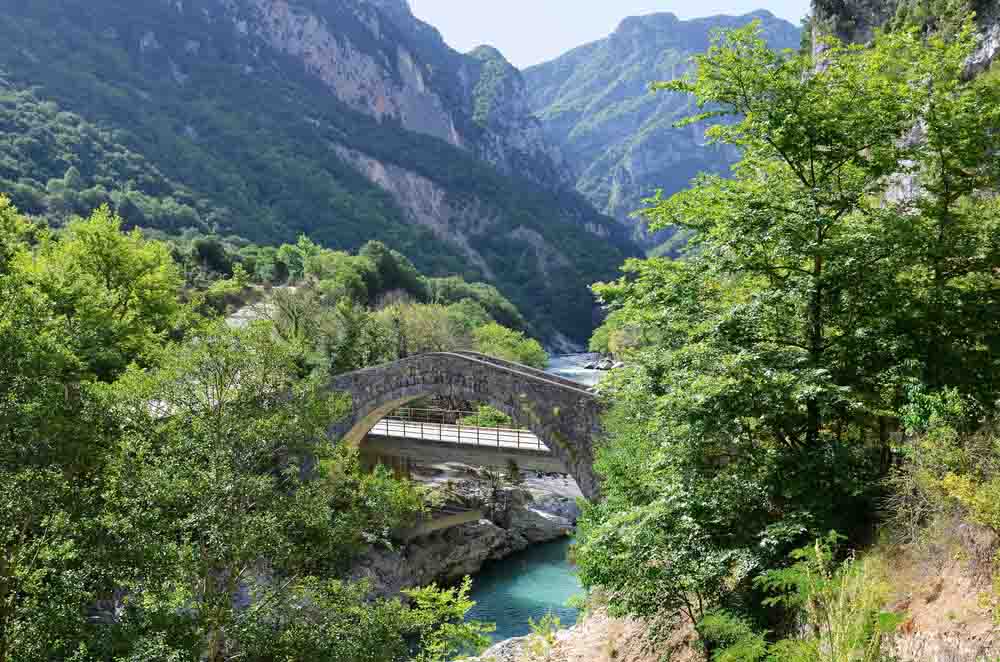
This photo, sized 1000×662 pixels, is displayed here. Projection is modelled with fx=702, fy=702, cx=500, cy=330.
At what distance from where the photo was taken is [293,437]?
35.9ft

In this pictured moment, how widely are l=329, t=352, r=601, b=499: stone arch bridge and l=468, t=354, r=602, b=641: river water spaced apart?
298 cm

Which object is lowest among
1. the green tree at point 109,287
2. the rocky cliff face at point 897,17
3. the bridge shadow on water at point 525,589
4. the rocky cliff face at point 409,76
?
the bridge shadow on water at point 525,589

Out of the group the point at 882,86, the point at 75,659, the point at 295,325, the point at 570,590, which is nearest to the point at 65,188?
the point at 295,325

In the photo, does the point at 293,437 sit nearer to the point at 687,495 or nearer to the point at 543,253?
the point at 687,495

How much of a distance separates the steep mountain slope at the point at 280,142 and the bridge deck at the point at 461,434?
43806mm

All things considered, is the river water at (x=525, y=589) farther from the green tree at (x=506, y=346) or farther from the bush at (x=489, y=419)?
the green tree at (x=506, y=346)

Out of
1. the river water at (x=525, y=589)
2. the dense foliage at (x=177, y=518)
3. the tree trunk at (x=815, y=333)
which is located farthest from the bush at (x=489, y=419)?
the tree trunk at (x=815, y=333)

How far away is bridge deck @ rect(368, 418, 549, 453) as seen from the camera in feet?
68.1

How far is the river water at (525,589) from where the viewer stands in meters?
20.2

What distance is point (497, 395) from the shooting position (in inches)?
714

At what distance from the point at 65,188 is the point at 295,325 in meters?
45.4

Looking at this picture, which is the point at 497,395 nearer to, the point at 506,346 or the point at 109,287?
the point at 109,287

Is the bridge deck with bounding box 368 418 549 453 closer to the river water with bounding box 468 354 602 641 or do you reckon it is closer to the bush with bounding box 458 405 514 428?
the bush with bounding box 458 405 514 428

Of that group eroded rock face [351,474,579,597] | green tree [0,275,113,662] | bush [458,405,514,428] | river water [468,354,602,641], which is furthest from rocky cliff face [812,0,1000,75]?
green tree [0,275,113,662]
